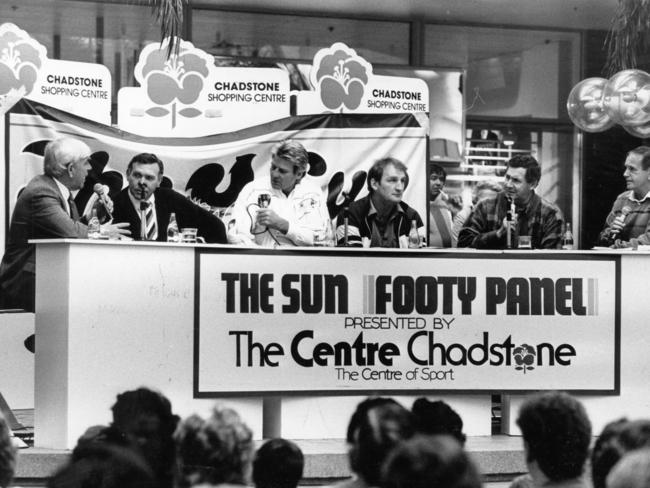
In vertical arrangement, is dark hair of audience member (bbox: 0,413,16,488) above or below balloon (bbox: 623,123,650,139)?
below

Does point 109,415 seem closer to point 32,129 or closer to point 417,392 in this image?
point 417,392

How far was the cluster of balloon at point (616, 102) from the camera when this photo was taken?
424 inches

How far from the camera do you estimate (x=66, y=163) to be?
1004 cm

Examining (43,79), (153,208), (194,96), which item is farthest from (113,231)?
(194,96)

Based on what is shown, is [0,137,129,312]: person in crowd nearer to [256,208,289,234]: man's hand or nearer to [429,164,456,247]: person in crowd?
[256,208,289,234]: man's hand

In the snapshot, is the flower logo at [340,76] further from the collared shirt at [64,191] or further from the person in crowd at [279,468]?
the person in crowd at [279,468]

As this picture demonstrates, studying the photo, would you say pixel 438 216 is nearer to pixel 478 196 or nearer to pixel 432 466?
pixel 478 196

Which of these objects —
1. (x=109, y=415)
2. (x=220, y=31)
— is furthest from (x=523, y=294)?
(x=220, y=31)

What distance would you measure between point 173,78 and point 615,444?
8.93 metres

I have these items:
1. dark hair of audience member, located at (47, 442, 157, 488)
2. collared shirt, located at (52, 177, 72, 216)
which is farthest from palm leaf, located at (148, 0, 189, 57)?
dark hair of audience member, located at (47, 442, 157, 488)

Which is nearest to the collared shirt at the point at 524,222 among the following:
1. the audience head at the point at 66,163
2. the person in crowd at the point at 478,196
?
the person in crowd at the point at 478,196

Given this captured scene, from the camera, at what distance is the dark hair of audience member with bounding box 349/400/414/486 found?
445 cm

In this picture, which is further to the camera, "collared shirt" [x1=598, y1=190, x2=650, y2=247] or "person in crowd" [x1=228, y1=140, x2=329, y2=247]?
"collared shirt" [x1=598, y1=190, x2=650, y2=247]

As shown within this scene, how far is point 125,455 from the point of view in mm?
3373
